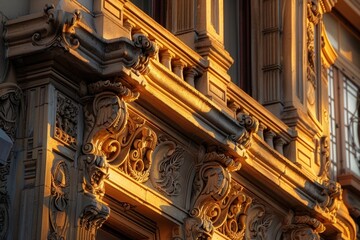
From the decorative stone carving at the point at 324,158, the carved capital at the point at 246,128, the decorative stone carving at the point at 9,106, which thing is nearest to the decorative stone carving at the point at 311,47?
the decorative stone carving at the point at 324,158

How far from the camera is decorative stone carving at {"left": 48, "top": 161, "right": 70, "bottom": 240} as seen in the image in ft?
63.8

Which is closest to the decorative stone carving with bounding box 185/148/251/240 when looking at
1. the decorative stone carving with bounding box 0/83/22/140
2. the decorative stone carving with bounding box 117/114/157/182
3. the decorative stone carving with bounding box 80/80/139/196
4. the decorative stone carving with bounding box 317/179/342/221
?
the decorative stone carving with bounding box 117/114/157/182

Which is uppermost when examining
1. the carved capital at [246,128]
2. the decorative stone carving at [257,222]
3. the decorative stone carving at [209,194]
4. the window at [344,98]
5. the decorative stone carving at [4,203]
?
the window at [344,98]

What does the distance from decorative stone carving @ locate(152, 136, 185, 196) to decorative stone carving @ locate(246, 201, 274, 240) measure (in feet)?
7.44

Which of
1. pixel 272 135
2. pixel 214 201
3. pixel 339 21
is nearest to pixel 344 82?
pixel 339 21

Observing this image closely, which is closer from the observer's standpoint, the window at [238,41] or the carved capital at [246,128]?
the carved capital at [246,128]

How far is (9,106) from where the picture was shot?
19.8 meters

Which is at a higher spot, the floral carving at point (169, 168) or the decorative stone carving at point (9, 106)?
the floral carving at point (169, 168)

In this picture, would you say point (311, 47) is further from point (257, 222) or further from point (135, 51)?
point (135, 51)

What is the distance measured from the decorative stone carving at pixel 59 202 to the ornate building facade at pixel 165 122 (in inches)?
0.9

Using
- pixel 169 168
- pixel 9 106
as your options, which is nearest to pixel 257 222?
pixel 169 168

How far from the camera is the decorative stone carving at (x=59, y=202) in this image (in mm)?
19453

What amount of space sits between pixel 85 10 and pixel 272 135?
5387mm

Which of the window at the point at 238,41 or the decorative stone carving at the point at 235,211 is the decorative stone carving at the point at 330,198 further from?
the window at the point at 238,41
